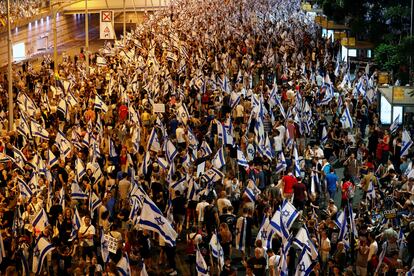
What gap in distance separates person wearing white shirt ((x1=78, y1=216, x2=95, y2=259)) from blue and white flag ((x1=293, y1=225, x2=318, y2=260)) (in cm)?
436

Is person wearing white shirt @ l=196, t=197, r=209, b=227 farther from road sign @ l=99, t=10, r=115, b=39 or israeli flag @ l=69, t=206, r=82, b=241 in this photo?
road sign @ l=99, t=10, r=115, b=39

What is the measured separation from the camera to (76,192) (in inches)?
1033

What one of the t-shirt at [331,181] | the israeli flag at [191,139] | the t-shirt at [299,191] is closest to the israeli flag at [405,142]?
the t-shirt at [331,181]

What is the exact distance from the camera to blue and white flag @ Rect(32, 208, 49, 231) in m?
23.3

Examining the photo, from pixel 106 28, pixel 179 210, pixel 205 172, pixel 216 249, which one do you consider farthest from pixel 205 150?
pixel 106 28

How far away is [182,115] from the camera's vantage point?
34750 millimetres

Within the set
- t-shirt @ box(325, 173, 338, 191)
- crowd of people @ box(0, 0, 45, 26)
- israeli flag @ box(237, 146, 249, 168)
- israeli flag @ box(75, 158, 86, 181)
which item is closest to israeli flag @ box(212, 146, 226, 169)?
israeli flag @ box(237, 146, 249, 168)

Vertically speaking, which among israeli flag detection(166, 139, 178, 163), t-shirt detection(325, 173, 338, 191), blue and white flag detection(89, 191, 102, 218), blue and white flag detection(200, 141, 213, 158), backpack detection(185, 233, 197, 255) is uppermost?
israeli flag detection(166, 139, 178, 163)

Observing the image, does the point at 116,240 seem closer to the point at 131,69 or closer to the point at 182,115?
the point at 182,115

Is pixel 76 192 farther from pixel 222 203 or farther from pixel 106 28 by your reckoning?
pixel 106 28

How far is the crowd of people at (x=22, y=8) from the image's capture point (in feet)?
277

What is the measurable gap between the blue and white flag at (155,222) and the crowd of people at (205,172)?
0.03 m

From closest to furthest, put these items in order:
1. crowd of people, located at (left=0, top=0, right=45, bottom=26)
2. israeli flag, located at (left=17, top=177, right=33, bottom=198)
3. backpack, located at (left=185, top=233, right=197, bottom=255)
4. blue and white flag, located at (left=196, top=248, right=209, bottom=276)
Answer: blue and white flag, located at (left=196, top=248, right=209, bottom=276) → backpack, located at (left=185, top=233, right=197, bottom=255) → israeli flag, located at (left=17, top=177, right=33, bottom=198) → crowd of people, located at (left=0, top=0, right=45, bottom=26)

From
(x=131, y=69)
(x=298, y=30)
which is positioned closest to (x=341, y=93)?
(x=131, y=69)
